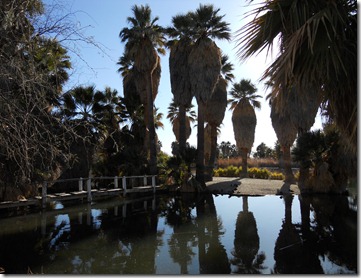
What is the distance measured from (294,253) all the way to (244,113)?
82.9 feet

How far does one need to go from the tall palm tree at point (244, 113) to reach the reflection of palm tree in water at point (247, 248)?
20527mm

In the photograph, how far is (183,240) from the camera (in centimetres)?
895

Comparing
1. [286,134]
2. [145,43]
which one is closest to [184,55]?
[145,43]

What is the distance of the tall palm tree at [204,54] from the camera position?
931 inches

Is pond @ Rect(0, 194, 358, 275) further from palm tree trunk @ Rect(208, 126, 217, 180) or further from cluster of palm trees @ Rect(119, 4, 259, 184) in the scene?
palm tree trunk @ Rect(208, 126, 217, 180)

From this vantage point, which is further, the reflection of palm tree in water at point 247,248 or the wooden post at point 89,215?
the wooden post at point 89,215

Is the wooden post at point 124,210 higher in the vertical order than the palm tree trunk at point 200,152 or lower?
lower

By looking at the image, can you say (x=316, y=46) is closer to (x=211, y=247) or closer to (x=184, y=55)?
(x=211, y=247)

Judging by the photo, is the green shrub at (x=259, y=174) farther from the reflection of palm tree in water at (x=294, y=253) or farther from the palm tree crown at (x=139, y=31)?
the reflection of palm tree in water at (x=294, y=253)

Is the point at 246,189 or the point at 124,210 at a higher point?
the point at 246,189

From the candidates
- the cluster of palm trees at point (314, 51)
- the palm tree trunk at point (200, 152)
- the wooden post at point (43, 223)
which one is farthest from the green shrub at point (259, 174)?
the cluster of palm trees at point (314, 51)

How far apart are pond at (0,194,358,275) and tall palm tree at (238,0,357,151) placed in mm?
3842

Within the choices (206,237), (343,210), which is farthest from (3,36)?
(343,210)

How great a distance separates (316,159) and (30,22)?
20011 mm
